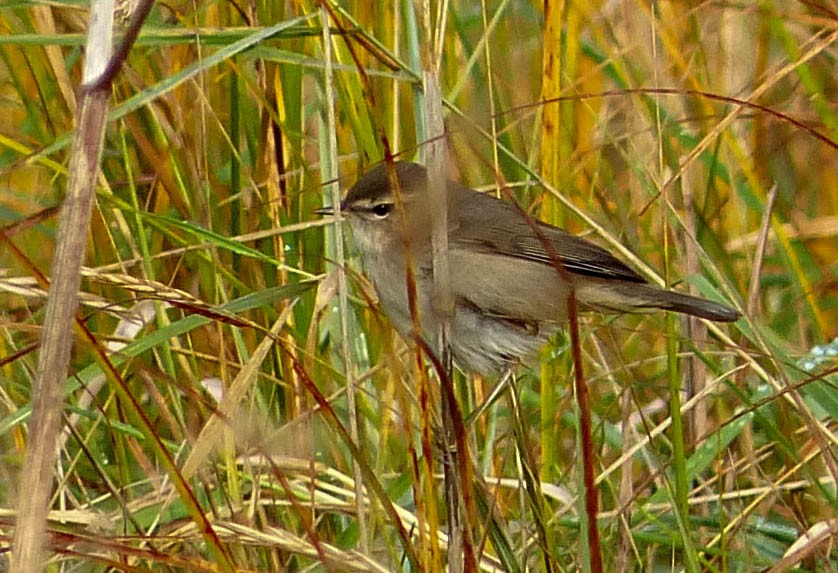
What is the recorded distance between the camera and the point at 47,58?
267cm

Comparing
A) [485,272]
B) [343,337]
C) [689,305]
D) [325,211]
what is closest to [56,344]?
[343,337]

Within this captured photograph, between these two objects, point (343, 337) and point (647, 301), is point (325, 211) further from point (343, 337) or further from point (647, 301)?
point (647, 301)

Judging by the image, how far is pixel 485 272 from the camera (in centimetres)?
277

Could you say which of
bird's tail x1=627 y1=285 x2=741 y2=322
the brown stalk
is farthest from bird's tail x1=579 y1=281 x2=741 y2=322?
the brown stalk

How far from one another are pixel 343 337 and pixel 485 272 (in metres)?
0.64

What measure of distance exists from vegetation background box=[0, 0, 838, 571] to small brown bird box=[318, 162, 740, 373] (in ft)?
0.24

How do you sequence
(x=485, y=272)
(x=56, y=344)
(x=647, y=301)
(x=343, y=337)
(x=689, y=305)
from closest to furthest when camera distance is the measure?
1. (x=56, y=344)
2. (x=343, y=337)
3. (x=689, y=305)
4. (x=647, y=301)
5. (x=485, y=272)

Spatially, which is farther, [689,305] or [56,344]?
[689,305]

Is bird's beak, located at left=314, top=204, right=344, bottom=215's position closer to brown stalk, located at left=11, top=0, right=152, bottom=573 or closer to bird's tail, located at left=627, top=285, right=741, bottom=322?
bird's tail, located at left=627, top=285, right=741, bottom=322

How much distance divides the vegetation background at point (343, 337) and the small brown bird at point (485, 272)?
2.8 inches

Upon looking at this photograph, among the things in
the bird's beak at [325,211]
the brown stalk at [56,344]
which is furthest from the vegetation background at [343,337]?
the brown stalk at [56,344]

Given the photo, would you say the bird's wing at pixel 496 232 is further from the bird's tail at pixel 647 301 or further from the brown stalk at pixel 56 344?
the brown stalk at pixel 56 344

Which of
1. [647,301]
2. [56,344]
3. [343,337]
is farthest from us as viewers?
[647,301]

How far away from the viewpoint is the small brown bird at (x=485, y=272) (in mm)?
2611
